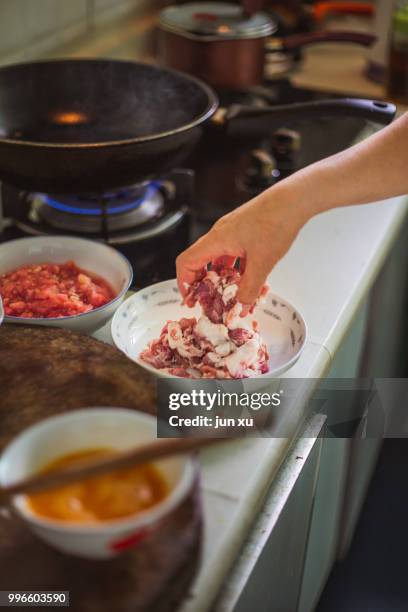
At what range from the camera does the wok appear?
124 cm

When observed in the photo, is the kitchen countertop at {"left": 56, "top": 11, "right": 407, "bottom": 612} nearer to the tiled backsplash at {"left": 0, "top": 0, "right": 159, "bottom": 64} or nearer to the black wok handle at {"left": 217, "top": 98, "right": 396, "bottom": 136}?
the tiled backsplash at {"left": 0, "top": 0, "right": 159, "bottom": 64}

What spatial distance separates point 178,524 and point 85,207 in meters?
0.72

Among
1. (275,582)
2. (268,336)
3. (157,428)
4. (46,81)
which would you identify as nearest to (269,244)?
(268,336)

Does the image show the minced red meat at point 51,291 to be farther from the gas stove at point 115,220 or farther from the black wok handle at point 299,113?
the black wok handle at point 299,113

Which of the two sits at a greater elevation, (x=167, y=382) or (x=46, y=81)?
(x=46, y=81)

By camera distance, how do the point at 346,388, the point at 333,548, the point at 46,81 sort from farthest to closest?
1. the point at 333,548
2. the point at 46,81
3. the point at 346,388

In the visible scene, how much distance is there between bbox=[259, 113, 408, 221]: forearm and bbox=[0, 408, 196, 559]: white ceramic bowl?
1.12 ft

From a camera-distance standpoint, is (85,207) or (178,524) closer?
(178,524)

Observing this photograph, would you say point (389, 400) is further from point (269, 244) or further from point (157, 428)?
point (157, 428)

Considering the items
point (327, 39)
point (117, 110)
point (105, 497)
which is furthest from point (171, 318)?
point (327, 39)

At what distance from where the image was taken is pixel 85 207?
137 centimetres

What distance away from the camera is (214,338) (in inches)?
39.5

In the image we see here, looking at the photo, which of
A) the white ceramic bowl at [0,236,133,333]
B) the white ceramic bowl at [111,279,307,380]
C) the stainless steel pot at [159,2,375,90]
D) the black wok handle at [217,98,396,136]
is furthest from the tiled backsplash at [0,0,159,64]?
the white ceramic bowl at [111,279,307,380]

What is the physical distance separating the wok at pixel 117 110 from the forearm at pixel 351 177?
28cm
